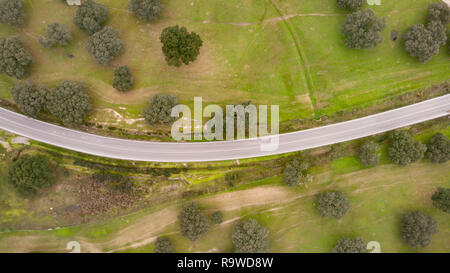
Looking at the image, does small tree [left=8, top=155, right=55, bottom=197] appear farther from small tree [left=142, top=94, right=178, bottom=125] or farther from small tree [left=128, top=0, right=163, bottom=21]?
small tree [left=128, top=0, right=163, bottom=21]

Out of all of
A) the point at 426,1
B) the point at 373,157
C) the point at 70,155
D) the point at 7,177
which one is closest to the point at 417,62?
the point at 426,1

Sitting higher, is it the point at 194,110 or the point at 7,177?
the point at 194,110

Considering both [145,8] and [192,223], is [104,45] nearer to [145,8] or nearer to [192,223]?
[145,8]

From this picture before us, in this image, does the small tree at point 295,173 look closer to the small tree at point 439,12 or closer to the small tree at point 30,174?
the small tree at point 439,12

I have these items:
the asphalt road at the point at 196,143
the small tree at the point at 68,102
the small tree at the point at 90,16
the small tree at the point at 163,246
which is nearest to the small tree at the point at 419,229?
the asphalt road at the point at 196,143

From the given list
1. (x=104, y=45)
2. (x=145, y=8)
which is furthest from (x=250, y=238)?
(x=145, y=8)

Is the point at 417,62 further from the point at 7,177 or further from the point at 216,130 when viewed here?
the point at 7,177
